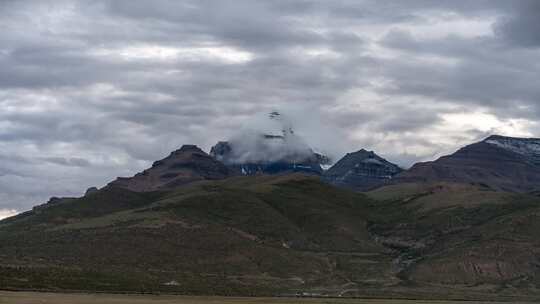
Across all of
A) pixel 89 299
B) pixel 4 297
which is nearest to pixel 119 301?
pixel 89 299

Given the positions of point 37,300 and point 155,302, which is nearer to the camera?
point 37,300

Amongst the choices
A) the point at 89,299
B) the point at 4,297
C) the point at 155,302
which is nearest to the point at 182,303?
the point at 155,302

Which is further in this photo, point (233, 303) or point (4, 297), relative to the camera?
point (233, 303)

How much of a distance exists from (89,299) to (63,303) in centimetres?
1621

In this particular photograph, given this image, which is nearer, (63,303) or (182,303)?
(63,303)

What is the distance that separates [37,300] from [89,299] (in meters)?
15.6

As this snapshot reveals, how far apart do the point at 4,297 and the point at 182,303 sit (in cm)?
3572

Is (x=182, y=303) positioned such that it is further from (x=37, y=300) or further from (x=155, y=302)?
(x=37, y=300)

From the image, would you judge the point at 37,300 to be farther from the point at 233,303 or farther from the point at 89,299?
the point at 233,303

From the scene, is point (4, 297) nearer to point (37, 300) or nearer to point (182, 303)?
point (37, 300)

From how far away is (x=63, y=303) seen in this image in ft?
584

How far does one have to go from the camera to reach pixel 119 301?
19125 cm

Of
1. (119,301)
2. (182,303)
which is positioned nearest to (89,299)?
(119,301)

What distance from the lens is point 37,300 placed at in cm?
18038
